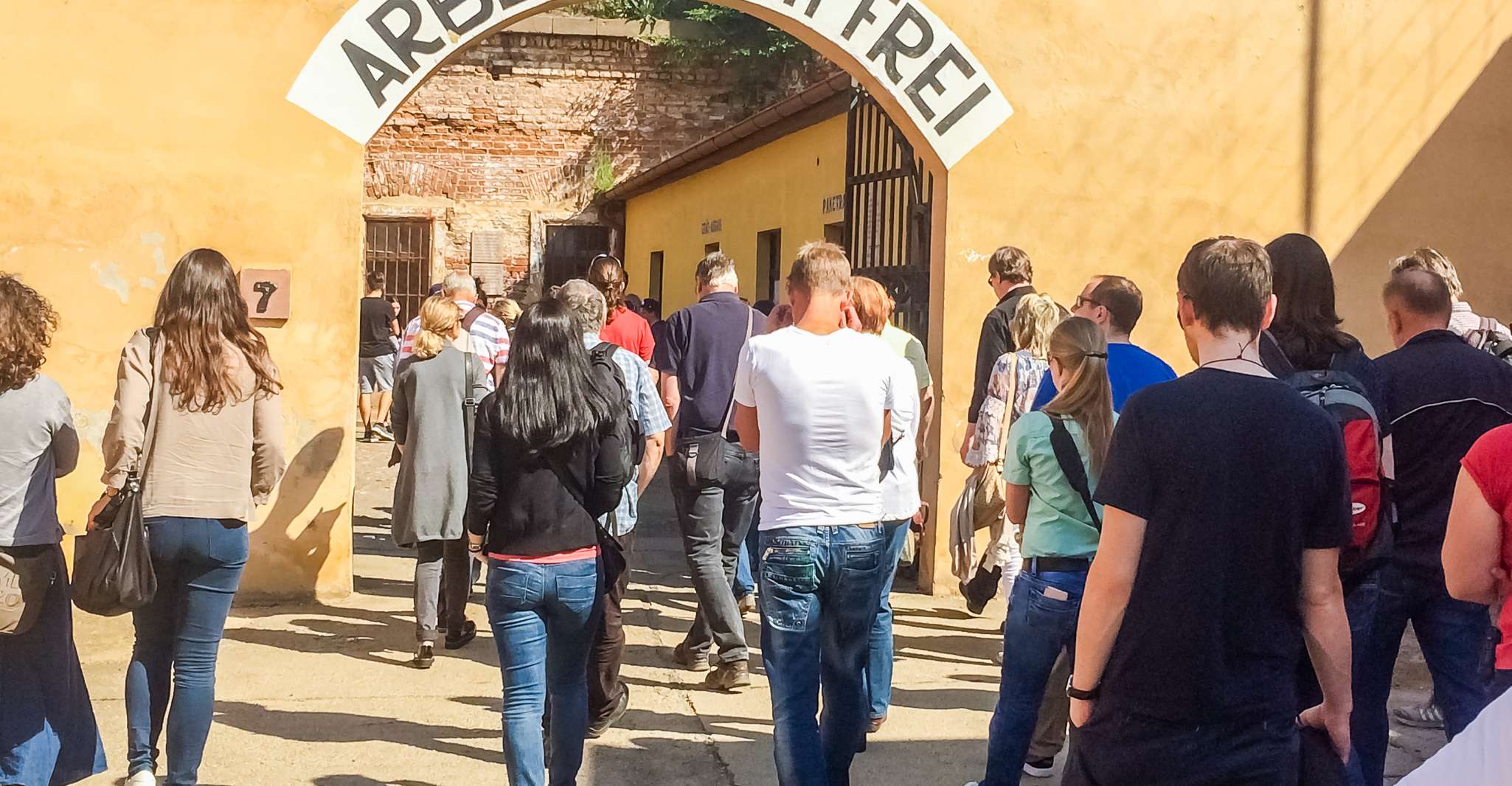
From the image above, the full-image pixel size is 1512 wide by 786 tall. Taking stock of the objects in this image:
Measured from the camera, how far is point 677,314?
6.56m

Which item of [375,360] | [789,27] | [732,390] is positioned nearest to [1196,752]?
[732,390]

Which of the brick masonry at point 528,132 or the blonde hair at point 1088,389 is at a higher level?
the brick masonry at point 528,132

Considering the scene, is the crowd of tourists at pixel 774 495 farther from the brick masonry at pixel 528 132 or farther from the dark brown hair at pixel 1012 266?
the brick masonry at pixel 528 132

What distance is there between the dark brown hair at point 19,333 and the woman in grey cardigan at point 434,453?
254 centimetres

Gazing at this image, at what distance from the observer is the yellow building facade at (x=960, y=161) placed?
7461mm

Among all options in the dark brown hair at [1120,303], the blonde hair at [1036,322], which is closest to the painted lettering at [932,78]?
the blonde hair at [1036,322]

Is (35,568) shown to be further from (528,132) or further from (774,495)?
(528,132)

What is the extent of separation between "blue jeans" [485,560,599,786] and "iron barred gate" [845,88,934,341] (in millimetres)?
4828

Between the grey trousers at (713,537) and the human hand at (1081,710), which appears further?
the grey trousers at (713,537)

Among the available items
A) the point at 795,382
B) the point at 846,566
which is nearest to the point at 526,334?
the point at 795,382

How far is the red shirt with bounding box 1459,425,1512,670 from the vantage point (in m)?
3.06

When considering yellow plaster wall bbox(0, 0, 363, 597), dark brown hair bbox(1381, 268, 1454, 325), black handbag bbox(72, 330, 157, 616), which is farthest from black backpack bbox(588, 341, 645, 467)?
yellow plaster wall bbox(0, 0, 363, 597)

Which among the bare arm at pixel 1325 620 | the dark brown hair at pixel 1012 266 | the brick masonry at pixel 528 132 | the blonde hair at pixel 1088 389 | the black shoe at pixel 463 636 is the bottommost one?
the black shoe at pixel 463 636

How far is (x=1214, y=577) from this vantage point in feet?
→ 9.21
